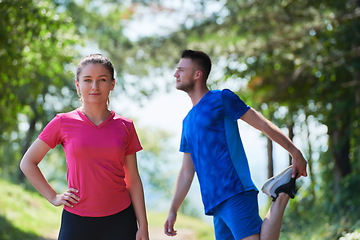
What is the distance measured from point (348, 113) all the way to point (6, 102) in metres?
6.91

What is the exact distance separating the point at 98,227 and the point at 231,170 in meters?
1.07

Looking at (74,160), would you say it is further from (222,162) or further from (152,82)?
(152,82)

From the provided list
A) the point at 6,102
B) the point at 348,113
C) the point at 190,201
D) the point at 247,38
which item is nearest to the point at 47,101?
the point at 190,201

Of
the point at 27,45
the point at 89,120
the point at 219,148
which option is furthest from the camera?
the point at 27,45

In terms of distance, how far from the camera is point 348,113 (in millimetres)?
9539

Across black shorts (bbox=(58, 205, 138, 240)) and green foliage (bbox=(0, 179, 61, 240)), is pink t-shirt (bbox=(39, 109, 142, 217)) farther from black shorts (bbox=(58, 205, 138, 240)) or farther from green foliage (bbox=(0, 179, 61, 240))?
green foliage (bbox=(0, 179, 61, 240))

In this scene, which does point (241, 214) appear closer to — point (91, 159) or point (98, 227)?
point (98, 227)

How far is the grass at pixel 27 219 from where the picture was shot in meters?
8.73

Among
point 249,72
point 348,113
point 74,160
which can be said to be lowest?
point 74,160

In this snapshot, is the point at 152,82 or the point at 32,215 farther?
the point at 152,82

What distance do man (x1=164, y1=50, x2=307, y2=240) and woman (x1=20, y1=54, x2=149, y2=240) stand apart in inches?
26.4

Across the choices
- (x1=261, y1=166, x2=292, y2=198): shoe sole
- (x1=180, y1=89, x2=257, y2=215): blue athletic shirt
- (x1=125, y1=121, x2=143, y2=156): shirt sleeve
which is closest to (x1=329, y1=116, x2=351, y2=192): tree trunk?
(x1=261, y1=166, x2=292, y2=198): shoe sole

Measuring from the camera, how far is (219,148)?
3.49 meters

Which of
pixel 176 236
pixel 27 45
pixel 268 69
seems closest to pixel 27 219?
pixel 176 236
